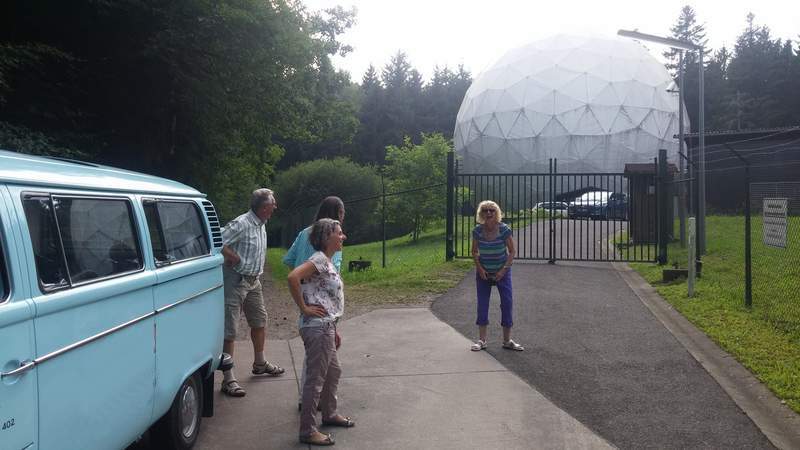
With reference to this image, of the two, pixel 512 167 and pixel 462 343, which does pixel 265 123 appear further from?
pixel 512 167

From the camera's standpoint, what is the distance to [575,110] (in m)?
41.9

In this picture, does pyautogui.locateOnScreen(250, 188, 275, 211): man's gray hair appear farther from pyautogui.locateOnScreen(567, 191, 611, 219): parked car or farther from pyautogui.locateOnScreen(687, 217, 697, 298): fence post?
pyautogui.locateOnScreen(567, 191, 611, 219): parked car

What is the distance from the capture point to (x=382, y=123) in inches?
2790

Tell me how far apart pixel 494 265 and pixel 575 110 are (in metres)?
36.2

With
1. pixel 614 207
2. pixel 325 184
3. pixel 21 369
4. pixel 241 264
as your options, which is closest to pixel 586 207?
pixel 614 207

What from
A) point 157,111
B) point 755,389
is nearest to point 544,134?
point 157,111

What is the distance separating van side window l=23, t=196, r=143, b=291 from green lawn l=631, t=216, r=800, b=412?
5.17 metres

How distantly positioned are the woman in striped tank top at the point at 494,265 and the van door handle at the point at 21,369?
216 inches

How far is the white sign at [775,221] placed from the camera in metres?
8.49

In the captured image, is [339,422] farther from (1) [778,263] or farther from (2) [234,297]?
(1) [778,263]

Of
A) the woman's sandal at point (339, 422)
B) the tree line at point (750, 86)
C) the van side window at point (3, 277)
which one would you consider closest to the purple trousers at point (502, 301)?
the woman's sandal at point (339, 422)

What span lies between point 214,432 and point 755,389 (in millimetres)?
4667

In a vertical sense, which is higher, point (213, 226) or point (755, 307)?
point (213, 226)

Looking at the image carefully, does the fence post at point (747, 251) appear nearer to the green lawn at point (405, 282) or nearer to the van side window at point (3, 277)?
the green lawn at point (405, 282)
